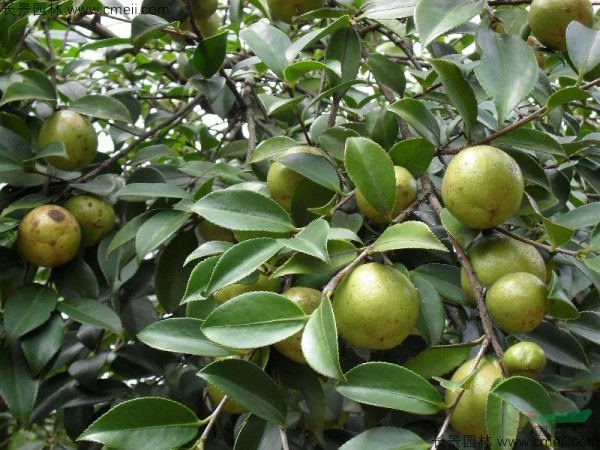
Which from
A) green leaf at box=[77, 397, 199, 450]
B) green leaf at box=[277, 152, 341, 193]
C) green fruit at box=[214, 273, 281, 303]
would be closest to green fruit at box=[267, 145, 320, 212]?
green leaf at box=[277, 152, 341, 193]

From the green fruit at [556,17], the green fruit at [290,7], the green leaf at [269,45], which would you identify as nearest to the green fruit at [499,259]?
the green fruit at [556,17]

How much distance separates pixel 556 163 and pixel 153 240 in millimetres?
694

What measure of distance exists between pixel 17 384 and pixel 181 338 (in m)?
0.43

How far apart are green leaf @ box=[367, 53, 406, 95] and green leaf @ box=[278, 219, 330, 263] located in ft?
1.20

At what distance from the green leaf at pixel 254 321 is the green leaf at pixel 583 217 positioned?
1.33 feet

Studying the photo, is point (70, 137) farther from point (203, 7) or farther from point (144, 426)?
point (144, 426)

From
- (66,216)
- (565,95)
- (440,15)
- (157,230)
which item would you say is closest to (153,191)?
(157,230)

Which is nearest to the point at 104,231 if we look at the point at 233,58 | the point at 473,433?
the point at 233,58

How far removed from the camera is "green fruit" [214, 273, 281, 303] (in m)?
0.82

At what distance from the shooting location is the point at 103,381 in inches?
49.0

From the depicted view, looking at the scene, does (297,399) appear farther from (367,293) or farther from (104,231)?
(367,293)

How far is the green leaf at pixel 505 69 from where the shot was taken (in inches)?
30.4

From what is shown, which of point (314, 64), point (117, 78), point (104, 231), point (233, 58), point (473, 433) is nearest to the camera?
point (473, 433)

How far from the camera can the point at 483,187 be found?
724 millimetres
